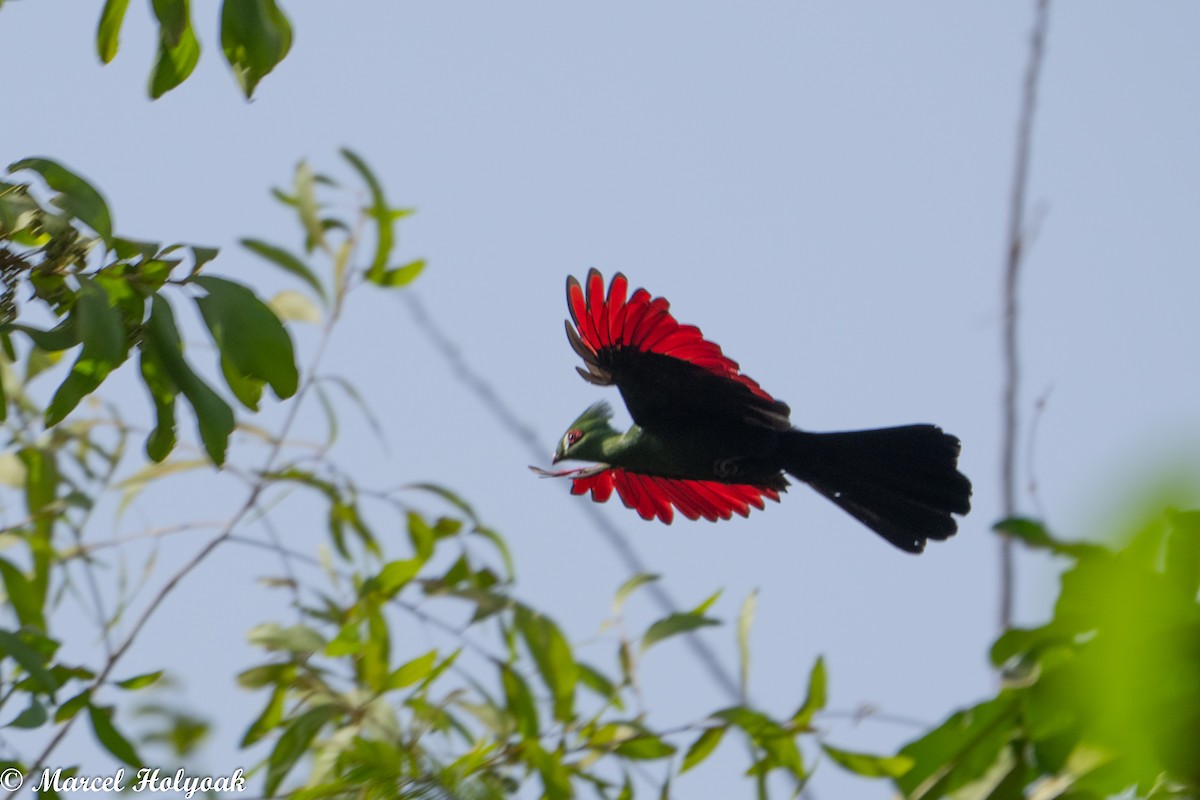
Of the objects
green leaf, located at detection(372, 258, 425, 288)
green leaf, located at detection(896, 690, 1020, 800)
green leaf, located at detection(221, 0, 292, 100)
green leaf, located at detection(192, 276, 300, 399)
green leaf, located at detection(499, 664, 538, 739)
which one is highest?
green leaf, located at detection(372, 258, 425, 288)

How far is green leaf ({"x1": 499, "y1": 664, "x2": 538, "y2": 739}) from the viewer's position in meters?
2.82

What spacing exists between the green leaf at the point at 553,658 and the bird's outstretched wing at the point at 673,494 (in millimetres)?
1286

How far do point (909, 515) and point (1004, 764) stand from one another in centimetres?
31

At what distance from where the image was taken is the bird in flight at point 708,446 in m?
1.59

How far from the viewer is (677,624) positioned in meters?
2.71

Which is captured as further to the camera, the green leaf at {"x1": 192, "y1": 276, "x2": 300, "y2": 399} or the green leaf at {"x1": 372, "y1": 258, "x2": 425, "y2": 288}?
the green leaf at {"x1": 372, "y1": 258, "x2": 425, "y2": 288}

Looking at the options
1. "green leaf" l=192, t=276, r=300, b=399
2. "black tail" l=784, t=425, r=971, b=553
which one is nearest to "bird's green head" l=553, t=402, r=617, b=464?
"black tail" l=784, t=425, r=971, b=553

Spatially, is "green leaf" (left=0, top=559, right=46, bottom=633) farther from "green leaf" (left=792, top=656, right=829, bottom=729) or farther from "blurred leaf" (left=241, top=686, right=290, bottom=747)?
"green leaf" (left=792, top=656, right=829, bottom=729)

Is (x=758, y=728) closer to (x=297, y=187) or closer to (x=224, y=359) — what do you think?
(x=224, y=359)

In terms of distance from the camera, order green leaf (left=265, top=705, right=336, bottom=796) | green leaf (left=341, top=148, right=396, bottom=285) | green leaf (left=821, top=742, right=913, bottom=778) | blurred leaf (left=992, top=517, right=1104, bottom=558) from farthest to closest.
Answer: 1. green leaf (left=341, top=148, right=396, bottom=285)
2. green leaf (left=265, top=705, right=336, bottom=796)
3. green leaf (left=821, top=742, right=913, bottom=778)
4. blurred leaf (left=992, top=517, right=1104, bottom=558)

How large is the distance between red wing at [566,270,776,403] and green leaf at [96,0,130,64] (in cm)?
78

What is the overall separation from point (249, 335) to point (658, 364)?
1.62 feet

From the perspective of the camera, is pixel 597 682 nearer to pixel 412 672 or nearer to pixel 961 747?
pixel 412 672

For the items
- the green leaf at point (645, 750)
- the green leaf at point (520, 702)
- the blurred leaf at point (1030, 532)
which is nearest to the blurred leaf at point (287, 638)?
the green leaf at point (520, 702)
